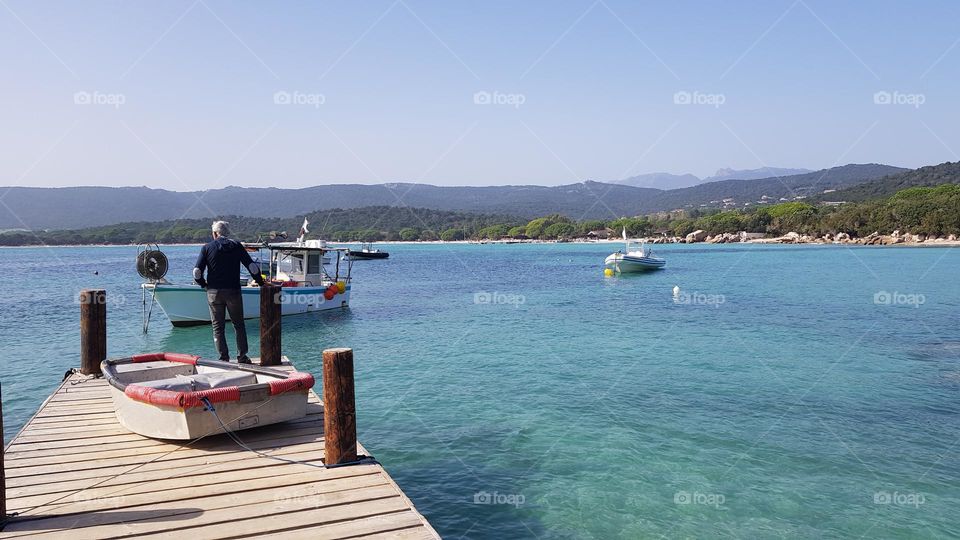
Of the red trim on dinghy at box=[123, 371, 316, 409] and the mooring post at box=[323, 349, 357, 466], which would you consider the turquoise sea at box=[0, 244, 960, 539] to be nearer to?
the mooring post at box=[323, 349, 357, 466]

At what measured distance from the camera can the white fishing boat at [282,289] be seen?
2288cm

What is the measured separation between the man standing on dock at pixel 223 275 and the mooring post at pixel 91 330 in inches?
75.6

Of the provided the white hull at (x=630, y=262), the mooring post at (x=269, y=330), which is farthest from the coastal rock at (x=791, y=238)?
the mooring post at (x=269, y=330)

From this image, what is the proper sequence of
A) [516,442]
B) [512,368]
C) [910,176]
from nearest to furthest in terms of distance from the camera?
[516,442] → [512,368] → [910,176]

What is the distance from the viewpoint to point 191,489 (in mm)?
5699

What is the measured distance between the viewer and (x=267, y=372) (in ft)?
Answer: 27.6

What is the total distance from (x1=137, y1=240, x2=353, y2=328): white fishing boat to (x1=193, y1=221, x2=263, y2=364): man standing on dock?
1223cm

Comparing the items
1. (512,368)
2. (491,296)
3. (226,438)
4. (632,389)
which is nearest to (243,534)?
(226,438)

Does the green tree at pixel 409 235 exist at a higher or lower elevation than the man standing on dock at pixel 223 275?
higher

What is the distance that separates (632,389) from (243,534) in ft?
35.1

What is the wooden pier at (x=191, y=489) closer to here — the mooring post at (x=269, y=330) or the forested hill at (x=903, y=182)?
the mooring post at (x=269, y=330)

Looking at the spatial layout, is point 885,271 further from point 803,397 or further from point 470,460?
point 470,460

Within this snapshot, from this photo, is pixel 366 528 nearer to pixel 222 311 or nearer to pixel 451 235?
pixel 222 311

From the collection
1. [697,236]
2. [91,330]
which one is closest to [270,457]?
[91,330]
